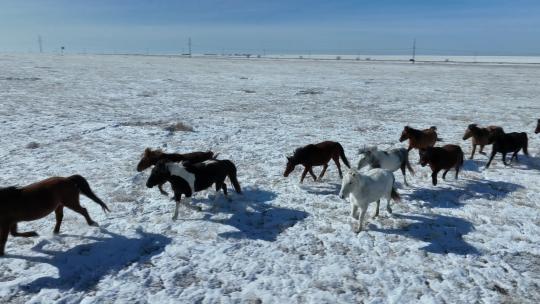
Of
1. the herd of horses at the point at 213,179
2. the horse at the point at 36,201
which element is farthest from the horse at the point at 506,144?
the horse at the point at 36,201

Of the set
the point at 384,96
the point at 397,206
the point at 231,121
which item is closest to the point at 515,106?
the point at 384,96

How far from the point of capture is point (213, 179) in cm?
927

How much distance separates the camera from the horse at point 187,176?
28.2ft

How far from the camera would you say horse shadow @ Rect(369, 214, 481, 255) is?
7496 millimetres

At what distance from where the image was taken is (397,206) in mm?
9508

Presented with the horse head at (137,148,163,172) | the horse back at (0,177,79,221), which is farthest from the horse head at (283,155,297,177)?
the horse back at (0,177,79,221)

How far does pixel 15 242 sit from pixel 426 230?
7.53 meters

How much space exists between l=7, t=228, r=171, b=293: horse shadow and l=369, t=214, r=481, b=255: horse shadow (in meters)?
4.29

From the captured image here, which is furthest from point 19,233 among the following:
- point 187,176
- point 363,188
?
point 363,188

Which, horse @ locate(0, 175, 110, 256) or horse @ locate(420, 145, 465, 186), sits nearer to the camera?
horse @ locate(0, 175, 110, 256)

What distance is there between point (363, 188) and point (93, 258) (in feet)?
16.5

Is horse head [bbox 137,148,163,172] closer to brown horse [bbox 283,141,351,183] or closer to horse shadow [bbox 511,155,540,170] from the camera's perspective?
brown horse [bbox 283,141,351,183]

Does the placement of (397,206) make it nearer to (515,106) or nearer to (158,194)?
(158,194)

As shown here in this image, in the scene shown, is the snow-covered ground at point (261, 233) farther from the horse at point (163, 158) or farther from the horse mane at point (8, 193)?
the horse mane at point (8, 193)
